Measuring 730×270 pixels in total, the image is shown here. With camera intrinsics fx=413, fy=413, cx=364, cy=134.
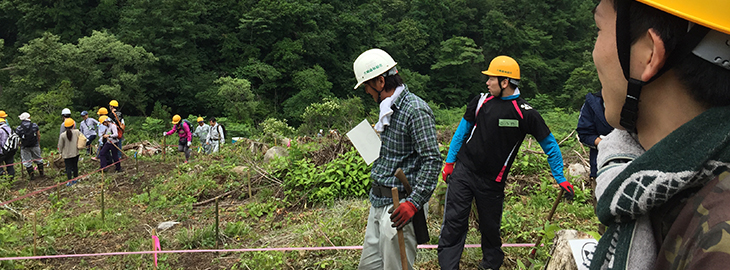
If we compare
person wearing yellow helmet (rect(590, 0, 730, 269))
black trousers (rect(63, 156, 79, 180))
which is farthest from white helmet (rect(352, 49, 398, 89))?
black trousers (rect(63, 156, 79, 180))

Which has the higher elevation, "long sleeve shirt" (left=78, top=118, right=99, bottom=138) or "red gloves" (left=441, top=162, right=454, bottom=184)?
"red gloves" (left=441, top=162, right=454, bottom=184)

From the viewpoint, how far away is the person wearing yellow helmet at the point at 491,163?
3215 millimetres

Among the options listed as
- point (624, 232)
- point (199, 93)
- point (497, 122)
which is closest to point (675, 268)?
point (624, 232)

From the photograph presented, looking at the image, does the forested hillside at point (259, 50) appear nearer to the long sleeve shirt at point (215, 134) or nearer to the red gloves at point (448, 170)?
the long sleeve shirt at point (215, 134)

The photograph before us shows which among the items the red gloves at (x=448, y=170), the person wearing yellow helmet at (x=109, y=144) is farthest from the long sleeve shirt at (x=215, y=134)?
the red gloves at (x=448, y=170)

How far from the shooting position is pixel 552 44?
37656 millimetres

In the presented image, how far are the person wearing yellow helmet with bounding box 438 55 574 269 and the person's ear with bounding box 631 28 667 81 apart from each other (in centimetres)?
255

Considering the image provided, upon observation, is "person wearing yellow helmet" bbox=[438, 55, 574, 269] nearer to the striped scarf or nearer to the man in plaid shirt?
the man in plaid shirt

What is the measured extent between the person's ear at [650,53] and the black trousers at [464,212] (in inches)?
103

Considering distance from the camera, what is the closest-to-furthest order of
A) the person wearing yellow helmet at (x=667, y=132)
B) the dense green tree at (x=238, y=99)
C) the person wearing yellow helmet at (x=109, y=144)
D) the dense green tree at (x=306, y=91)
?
the person wearing yellow helmet at (x=667, y=132) → the person wearing yellow helmet at (x=109, y=144) → the dense green tree at (x=238, y=99) → the dense green tree at (x=306, y=91)

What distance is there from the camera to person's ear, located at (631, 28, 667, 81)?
660 mm

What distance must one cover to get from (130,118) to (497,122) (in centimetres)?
2543

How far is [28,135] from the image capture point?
9102 mm

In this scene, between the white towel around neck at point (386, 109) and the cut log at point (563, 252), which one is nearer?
the cut log at point (563, 252)
